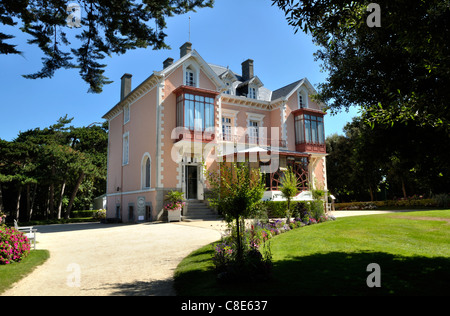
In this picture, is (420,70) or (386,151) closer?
(420,70)

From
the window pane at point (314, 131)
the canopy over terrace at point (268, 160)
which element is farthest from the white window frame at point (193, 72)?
the window pane at point (314, 131)

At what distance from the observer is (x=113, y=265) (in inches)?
315

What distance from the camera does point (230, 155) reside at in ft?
72.0

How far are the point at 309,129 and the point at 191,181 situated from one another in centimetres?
1130

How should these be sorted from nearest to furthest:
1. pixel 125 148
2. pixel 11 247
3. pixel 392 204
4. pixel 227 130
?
pixel 11 247 < pixel 227 130 < pixel 125 148 < pixel 392 204

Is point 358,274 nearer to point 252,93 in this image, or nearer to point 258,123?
point 258,123

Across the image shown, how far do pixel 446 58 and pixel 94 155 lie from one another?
2935 cm

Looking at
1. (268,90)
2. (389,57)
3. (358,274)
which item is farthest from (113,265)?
(268,90)

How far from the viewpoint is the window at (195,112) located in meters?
20.5

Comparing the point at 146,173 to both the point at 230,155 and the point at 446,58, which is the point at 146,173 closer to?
the point at 230,155

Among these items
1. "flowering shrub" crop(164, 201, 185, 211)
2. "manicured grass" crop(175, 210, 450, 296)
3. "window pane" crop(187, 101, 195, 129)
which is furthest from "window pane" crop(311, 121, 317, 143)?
"manicured grass" crop(175, 210, 450, 296)

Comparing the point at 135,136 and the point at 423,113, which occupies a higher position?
the point at 135,136

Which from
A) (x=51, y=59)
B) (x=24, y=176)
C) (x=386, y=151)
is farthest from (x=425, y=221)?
(x=24, y=176)

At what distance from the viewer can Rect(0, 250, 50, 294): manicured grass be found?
6.41m
